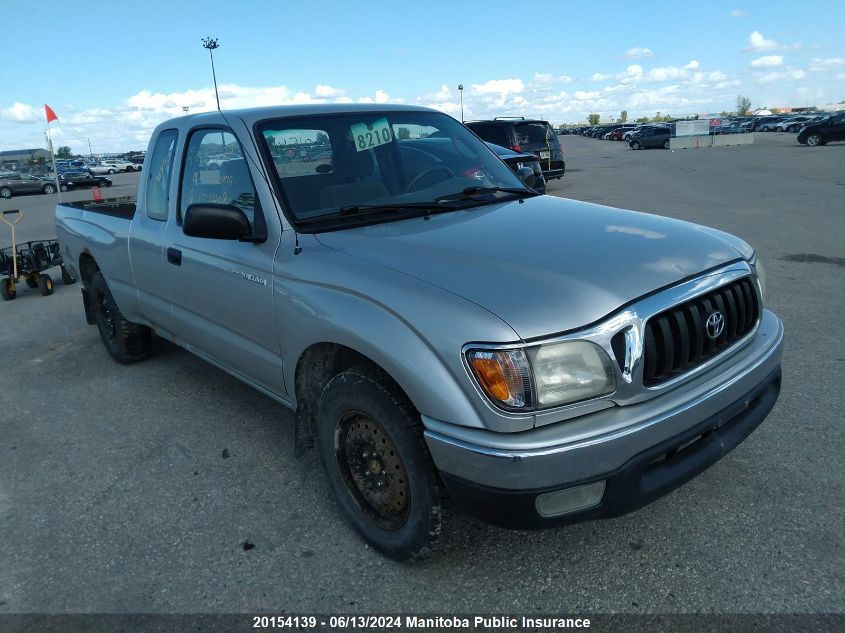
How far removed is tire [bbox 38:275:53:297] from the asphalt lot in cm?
420

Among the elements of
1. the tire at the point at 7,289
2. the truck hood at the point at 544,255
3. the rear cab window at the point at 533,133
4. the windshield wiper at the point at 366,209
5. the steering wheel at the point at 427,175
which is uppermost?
the rear cab window at the point at 533,133

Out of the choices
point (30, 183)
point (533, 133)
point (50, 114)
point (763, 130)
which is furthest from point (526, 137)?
point (763, 130)

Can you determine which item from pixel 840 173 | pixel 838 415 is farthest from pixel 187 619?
pixel 840 173

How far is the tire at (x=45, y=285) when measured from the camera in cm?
877

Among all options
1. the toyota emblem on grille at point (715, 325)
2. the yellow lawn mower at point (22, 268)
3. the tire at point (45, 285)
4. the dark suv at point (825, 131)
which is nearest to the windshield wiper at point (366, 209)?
the toyota emblem on grille at point (715, 325)

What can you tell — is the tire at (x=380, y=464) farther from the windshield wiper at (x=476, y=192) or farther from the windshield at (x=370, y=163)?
the windshield wiper at (x=476, y=192)

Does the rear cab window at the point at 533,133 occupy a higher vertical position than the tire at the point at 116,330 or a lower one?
higher

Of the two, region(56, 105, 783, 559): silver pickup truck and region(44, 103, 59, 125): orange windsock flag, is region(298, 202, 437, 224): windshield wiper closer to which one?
region(56, 105, 783, 559): silver pickup truck

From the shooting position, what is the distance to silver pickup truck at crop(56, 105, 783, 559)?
2.23 m

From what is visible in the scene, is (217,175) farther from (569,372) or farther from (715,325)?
(715,325)

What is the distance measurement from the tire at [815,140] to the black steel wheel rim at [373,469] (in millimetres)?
37298

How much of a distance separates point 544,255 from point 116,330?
406 cm

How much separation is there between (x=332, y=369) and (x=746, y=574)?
6.10ft

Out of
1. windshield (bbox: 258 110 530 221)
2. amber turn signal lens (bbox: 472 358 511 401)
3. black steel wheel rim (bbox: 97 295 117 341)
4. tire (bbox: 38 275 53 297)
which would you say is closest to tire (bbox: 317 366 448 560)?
amber turn signal lens (bbox: 472 358 511 401)
